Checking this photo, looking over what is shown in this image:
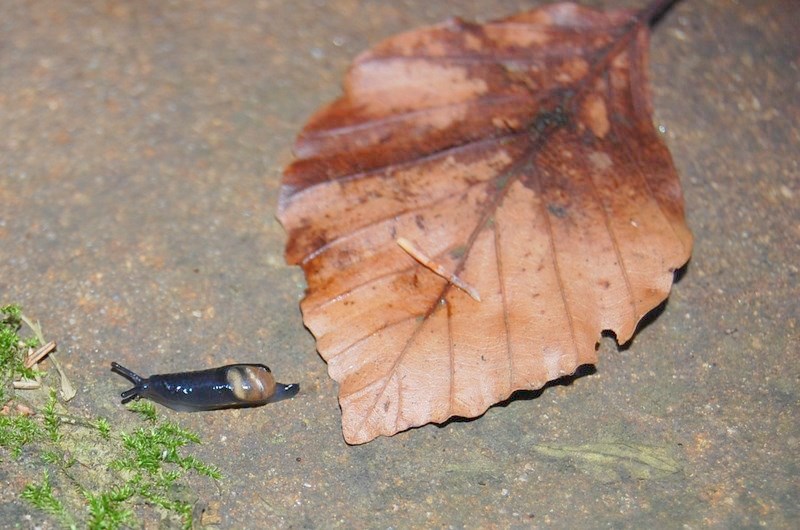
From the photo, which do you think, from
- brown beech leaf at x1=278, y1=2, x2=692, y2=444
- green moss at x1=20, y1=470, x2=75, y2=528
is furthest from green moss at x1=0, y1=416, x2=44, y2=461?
brown beech leaf at x1=278, y1=2, x2=692, y2=444

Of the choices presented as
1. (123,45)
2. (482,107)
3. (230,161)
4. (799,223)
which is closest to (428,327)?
(482,107)

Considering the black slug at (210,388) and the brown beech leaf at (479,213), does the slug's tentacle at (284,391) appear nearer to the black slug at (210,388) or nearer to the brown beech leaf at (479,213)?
the black slug at (210,388)

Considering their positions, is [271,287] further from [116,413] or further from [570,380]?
[570,380]

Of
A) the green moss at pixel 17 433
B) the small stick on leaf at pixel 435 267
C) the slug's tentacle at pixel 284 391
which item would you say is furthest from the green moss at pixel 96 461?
the small stick on leaf at pixel 435 267

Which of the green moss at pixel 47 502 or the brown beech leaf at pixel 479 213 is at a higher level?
the brown beech leaf at pixel 479 213

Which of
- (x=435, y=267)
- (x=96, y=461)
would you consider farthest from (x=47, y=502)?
(x=435, y=267)

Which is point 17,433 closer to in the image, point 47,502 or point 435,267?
point 47,502
